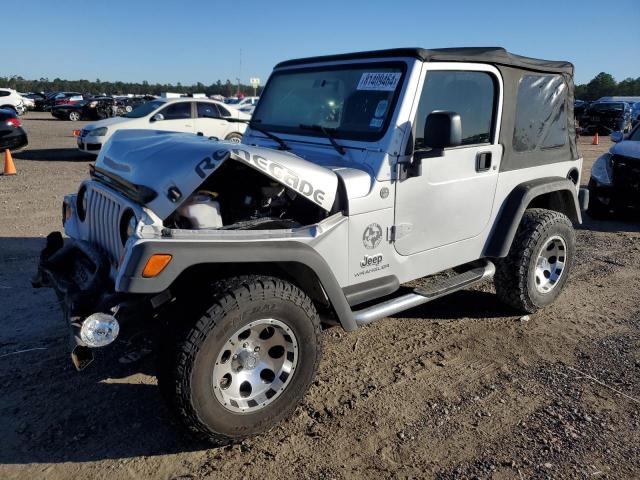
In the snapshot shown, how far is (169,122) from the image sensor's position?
13.1 metres

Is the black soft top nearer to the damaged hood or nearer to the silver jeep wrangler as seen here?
the silver jeep wrangler

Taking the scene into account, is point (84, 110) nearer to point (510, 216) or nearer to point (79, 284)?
point (79, 284)

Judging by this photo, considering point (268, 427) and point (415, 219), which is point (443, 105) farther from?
point (268, 427)

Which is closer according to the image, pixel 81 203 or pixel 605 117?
pixel 81 203

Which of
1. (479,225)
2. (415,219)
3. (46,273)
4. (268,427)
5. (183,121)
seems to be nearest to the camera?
(268,427)

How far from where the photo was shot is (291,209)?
337 centimetres

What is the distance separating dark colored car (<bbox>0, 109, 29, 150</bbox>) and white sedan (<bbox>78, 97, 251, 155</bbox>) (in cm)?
158

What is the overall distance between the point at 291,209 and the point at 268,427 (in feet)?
4.37

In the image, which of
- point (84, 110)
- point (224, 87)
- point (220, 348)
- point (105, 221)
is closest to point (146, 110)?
point (105, 221)

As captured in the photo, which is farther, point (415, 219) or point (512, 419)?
point (415, 219)

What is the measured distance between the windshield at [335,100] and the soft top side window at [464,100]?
248 mm

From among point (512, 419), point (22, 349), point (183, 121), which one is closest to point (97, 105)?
point (183, 121)

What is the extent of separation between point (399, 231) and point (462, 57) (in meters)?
1.34

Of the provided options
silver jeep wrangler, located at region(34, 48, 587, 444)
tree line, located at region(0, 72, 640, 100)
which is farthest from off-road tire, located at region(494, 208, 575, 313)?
tree line, located at region(0, 72, 640, 100)
